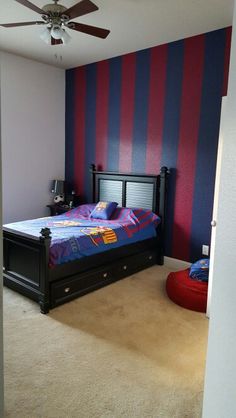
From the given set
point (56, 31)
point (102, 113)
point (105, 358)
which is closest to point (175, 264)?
point (105, 358)

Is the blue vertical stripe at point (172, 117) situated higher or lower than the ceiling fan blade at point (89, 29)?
lower

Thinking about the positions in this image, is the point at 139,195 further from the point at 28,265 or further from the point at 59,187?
the point at 28,265

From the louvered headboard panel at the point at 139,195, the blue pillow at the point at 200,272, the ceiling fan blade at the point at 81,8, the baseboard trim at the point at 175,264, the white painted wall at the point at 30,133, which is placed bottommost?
the baseboard trim at the point at 175,264

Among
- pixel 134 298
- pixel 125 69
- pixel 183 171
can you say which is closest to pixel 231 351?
pixel 134 298

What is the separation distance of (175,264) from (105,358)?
2.04 m

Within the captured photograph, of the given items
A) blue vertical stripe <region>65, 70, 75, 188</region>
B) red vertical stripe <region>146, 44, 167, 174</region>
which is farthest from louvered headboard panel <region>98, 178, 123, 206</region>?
blue vertical stripe <region>65, 70, 75, 188</region>

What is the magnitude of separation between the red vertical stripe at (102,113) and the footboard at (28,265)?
206cm

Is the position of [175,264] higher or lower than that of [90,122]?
lower

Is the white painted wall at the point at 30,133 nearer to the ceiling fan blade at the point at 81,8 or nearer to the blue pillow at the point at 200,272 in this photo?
the ceiling fan blade at the point at 81,8

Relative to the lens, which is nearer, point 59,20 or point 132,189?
point 59,20

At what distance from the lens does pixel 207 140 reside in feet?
11.4

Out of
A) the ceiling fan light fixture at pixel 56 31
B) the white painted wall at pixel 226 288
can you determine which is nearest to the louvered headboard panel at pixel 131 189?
the ceiling fan light fixture at pixel 56 31

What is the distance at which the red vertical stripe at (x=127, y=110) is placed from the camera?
13.5ft

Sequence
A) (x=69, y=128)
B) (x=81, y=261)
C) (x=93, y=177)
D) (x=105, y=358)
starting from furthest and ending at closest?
1. (x=69, y=128)
2. (x=93, y=177)
3. (x=81, y=261)
4. (x=105, y=358)
